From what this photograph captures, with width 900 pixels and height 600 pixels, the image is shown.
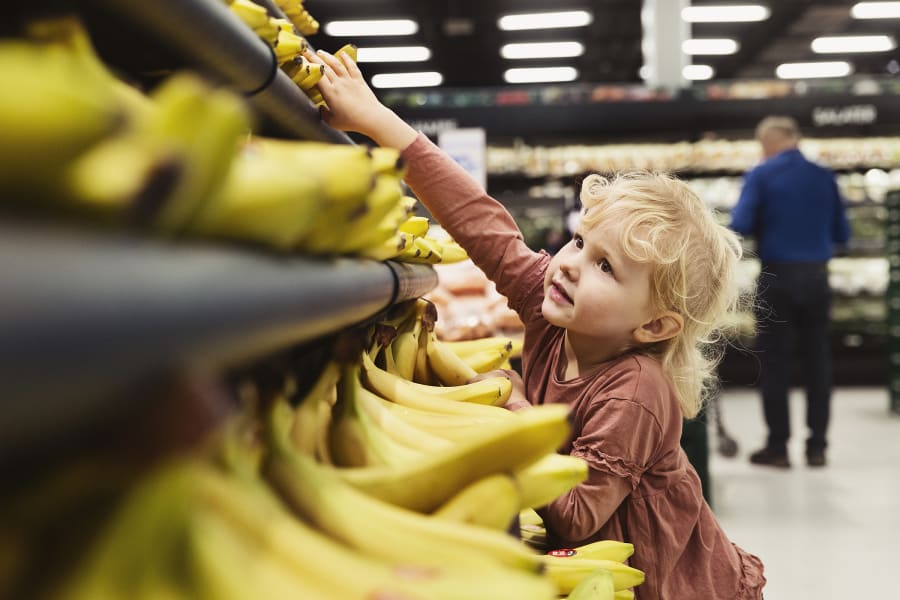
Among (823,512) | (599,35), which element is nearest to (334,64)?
(823,512)

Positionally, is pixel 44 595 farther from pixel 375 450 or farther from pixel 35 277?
pixel 375 450

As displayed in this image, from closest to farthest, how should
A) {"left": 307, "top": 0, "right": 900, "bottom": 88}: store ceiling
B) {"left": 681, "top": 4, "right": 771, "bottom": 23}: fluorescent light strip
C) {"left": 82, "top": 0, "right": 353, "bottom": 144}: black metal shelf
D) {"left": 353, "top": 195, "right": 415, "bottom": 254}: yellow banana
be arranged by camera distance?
{"left": 82, "top": 0, "right": 353, "bottom": 144}: black metal shelf, {"left": 353, "top": 195, "right": 415, "bottom": 254}: yellow banana, {"left": 681, "top": 4, "right": 771, "bottom": 23}: fluorescent light strip, {"left": 307, "top": 0, "right": 900, "bottom": 88}: store ceiling

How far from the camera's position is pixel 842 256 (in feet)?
24.3

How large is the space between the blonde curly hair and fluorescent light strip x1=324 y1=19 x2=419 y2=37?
10072mm

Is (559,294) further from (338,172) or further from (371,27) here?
(371,27)

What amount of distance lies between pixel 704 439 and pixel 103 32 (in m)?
2.61

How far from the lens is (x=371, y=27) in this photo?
1126 centimetres

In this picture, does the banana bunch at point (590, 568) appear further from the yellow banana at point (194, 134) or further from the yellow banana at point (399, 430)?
the yellow banana at point (194, 134)

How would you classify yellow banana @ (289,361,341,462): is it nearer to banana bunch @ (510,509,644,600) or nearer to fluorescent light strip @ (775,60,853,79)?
banana bunch @ (510,509,644,600)

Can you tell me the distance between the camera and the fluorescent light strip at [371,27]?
436 inches

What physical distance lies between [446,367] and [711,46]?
12.0 m

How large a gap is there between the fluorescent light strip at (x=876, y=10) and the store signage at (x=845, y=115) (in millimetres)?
3774

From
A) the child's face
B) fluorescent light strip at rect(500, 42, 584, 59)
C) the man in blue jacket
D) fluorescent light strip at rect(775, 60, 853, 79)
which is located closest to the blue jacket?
the man in blue jacket

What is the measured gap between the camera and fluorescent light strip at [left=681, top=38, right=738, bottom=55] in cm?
1209
